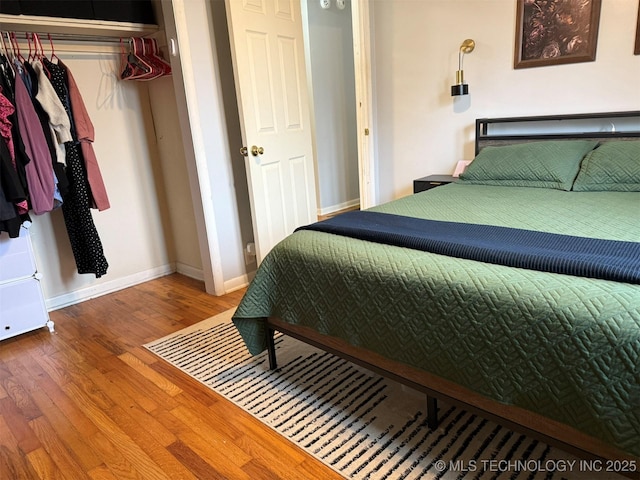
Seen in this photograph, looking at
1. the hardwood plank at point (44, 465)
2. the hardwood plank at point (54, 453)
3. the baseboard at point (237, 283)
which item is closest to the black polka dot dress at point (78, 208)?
the baseboard at point (237, 283)

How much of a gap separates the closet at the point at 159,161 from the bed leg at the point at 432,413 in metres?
1.85

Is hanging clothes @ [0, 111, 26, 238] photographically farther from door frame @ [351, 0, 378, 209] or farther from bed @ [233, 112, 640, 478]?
door frame @ [351, 0, 378, 209]

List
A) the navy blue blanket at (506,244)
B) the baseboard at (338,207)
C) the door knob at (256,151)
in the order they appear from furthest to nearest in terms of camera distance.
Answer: the baseboard at (338,207)
the door knob at (256,151)
the navy blue blanket at (506,244)

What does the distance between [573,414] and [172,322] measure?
224cm

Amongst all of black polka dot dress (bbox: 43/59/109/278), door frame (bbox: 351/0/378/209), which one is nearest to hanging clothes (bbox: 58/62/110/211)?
black polka dot dress (bbox: 43/59/109/278)

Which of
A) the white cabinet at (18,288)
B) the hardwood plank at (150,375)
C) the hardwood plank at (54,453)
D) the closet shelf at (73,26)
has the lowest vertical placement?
the hardwood plank at (150,375)

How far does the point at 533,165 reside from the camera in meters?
2.58

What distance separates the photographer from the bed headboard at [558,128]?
2695mm

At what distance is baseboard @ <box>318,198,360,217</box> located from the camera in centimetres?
498

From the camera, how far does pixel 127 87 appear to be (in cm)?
318

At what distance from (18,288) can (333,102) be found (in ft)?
11.5

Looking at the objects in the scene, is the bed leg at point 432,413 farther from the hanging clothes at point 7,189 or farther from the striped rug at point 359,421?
the hanging clothes at point 7,189

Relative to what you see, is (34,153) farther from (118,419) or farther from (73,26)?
(118,419)

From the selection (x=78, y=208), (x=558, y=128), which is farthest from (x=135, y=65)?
(x=558, y=128)
